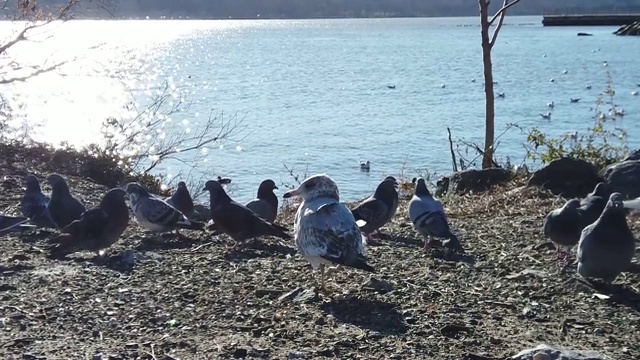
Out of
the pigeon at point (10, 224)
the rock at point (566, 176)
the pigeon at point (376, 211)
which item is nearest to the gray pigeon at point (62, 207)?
the pigeon at point (10, 224)

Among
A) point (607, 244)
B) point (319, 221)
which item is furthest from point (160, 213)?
point (607, 244)

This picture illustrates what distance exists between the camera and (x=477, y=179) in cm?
1166

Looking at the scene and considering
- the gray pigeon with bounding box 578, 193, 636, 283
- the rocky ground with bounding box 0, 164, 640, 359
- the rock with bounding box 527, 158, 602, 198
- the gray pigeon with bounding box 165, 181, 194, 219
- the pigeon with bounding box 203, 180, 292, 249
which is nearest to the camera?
the rocky ground with bounding box 0, 164, 640, 359

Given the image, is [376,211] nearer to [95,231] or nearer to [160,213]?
[160,213]

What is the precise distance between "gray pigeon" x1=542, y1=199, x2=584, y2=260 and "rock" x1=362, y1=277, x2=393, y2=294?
172cm

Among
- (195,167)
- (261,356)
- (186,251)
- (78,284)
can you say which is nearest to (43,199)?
(186,251)

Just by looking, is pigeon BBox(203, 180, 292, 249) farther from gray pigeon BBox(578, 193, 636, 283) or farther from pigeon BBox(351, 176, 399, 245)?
gray pigeon BBox(578, 193, 636, 283)

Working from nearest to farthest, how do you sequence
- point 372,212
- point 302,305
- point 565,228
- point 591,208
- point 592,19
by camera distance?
point 302,305 → point 565,228 → point 591,208 → point 372,212 → point 592,19

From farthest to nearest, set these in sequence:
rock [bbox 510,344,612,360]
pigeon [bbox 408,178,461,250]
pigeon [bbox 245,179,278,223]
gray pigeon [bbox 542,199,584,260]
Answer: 1. pigeon [bbox 245,179,278,223]
2. pigeon [bbox 408,178,461,250]
3. gray pigeon [bbox 542,199,584,260]
4. rock [bbox 510,344,612,360]

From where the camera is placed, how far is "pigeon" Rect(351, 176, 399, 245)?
8836 millimetres

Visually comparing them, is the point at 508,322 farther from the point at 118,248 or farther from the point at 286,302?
the point at 118,248

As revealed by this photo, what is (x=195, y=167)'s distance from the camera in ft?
60.4

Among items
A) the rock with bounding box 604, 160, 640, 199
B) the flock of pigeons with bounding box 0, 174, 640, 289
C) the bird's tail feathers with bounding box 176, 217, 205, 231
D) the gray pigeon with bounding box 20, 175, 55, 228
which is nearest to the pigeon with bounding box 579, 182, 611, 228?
the flock of pigeons with bounding box 0, 174, 640, 289

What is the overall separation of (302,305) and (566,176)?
18.6 ft
